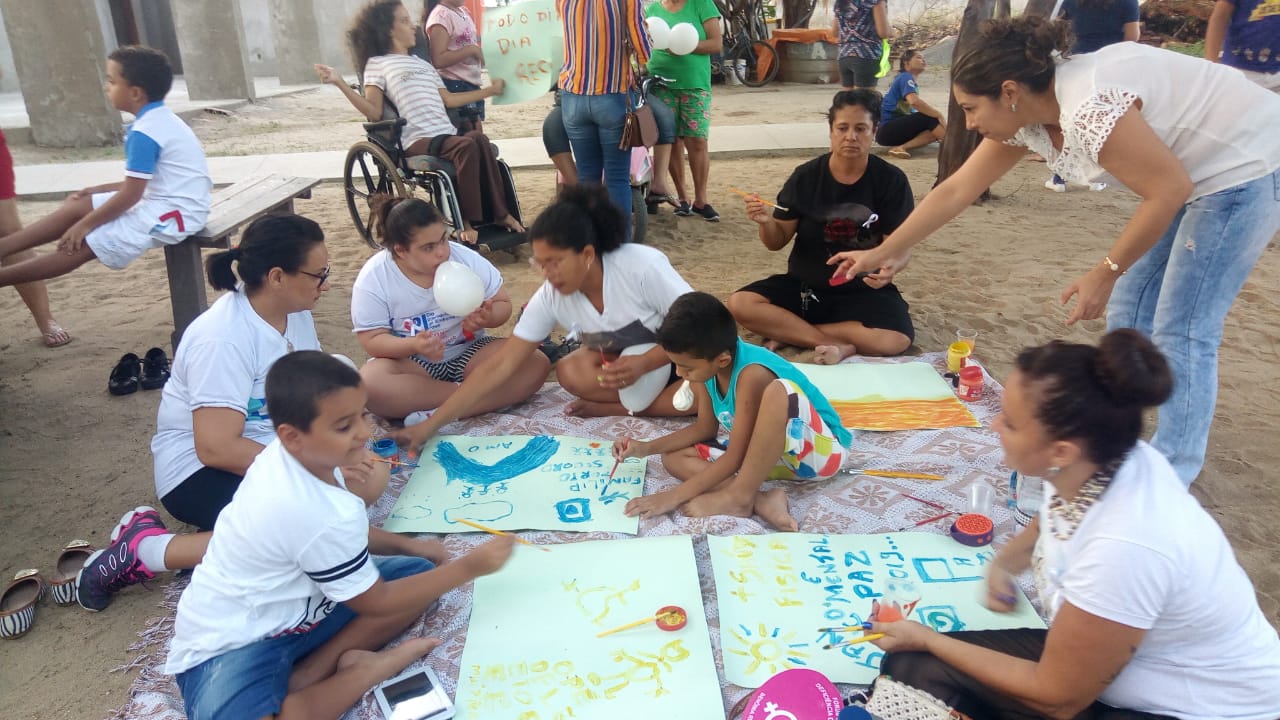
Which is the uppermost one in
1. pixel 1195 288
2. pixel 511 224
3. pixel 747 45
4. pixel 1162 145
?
pixel 1162 145

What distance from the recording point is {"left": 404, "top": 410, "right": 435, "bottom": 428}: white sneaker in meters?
2.96

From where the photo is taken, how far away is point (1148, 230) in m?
1.98

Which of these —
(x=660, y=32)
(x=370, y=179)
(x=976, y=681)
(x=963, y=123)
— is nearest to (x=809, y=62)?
(x=963, y=123)

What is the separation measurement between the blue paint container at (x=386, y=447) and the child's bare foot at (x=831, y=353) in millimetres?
1628

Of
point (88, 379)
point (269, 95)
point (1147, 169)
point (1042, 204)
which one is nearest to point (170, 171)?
point (88, 379)

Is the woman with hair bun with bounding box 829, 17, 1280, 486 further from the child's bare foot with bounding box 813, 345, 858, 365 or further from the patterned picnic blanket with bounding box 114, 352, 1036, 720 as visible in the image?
the child's bare foot with bounding box 813, 345, 858, 365

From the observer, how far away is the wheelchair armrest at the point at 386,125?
4570mm

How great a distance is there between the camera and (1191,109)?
6.61 ft

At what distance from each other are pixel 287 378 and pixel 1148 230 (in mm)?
1917

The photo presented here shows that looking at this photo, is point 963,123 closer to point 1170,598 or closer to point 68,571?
point 1170,598

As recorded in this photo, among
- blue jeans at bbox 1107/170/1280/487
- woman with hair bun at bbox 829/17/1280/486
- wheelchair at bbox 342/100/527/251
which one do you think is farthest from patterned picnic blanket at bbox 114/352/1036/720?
wheelchair at bbox 342/100/527/251

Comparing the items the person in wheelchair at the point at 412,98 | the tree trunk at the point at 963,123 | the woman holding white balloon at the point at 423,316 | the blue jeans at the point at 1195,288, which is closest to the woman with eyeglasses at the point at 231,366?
the woman holding white balloon at the point at 423,316

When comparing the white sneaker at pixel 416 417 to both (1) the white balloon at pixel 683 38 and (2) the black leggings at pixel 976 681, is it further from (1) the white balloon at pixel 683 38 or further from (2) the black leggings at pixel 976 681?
(1) the white balloon at pixel 683 38

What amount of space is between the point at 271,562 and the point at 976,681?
1.34m
